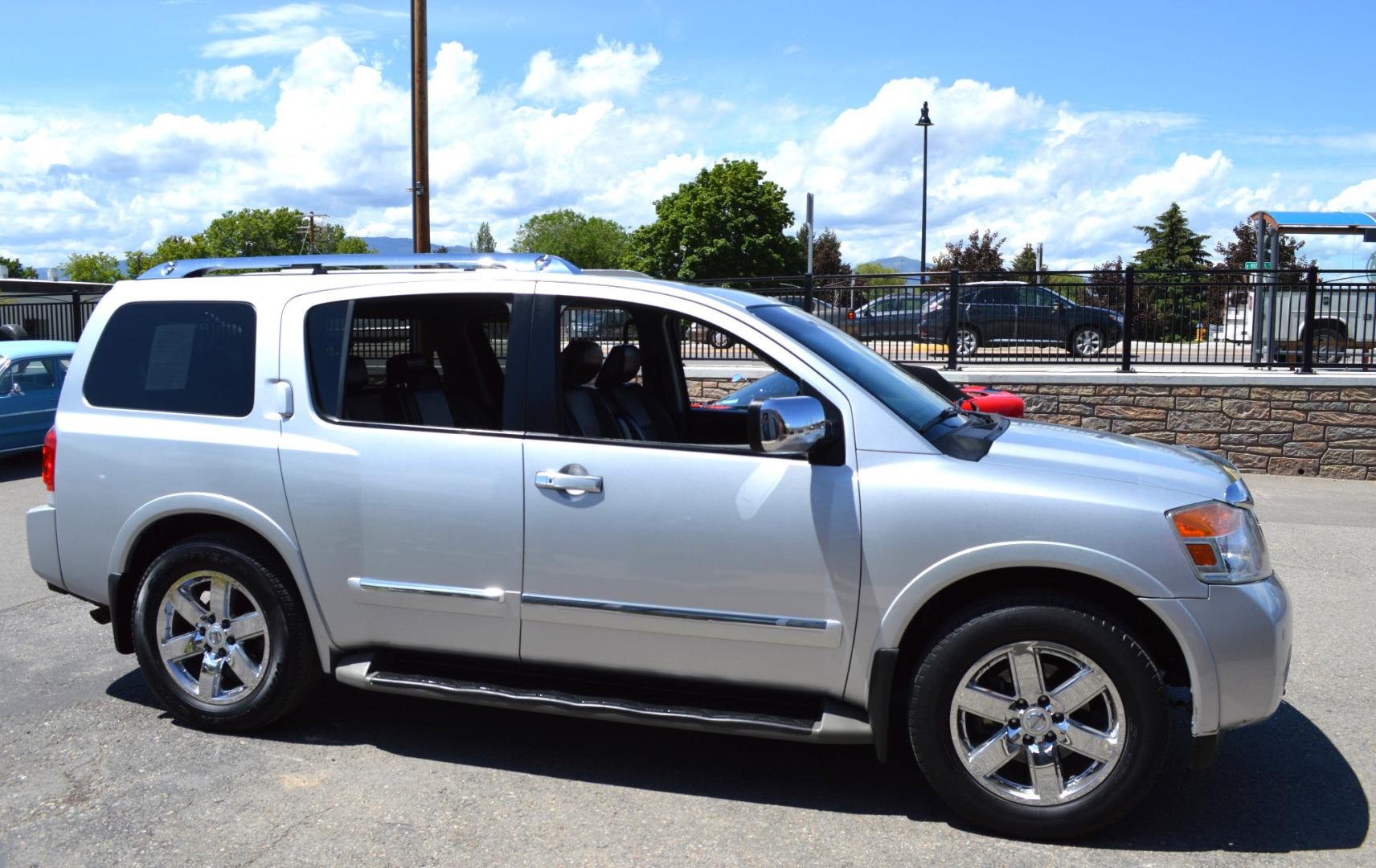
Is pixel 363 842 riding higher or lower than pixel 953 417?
lower

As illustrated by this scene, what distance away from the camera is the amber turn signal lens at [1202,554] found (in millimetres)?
3619

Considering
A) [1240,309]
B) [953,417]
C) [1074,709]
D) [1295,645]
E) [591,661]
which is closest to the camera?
[1074,709]

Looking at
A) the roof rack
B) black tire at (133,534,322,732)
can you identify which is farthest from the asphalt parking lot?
the roof rack

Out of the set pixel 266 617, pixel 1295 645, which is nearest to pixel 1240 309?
pixel 1295 645

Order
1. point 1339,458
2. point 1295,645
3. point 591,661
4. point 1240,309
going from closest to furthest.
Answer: point 591,661 → point 1295,645 → point 1339,458 → point 1240,309

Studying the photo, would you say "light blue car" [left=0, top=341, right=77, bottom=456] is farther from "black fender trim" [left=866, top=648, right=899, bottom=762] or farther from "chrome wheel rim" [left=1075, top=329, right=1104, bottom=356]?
"chrome wheel rim" [left=1075, top=329, right=1104, bottom=356]

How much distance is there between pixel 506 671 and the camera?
4.30 m

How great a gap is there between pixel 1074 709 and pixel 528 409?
2.11 meters

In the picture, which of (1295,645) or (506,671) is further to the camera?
(1295,645)

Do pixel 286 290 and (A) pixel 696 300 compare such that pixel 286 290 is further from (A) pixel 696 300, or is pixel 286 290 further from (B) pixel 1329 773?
(B) pixel 1329 773

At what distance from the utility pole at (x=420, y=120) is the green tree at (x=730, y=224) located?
174ft

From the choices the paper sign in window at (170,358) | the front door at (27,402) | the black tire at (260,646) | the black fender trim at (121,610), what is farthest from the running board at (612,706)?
the front door at (27,402)

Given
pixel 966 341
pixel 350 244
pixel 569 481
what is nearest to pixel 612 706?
pixel 569 481

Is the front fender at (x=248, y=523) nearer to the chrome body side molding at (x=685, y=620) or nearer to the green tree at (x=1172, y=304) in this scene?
the chrome body side molding at (x=685, y=620)
